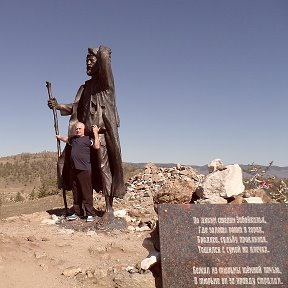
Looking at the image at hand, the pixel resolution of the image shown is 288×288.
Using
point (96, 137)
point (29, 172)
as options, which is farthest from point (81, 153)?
point (29, 172)

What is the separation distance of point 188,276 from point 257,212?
3.52ft

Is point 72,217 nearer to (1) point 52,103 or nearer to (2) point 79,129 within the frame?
(2) point 79,129

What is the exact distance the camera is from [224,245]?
3.70 m

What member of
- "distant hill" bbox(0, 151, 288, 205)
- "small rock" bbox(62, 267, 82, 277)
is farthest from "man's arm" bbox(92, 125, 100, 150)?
"distant hill" bbox(0, 151, 288, 205)

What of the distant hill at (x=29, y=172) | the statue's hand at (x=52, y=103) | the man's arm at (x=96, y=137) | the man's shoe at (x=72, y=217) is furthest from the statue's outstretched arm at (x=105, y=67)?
the distant hill at (x=29, y=172)

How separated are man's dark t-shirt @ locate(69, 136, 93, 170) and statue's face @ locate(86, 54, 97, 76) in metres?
1.08

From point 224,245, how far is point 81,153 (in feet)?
9.69

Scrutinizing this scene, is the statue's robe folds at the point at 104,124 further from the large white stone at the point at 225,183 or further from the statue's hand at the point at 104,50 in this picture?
the large white stone at the point at 225,183

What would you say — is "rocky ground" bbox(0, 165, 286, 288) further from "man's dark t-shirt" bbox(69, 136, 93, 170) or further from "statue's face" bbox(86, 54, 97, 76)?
"statue's face" bbox(86, 54, 97, 76)

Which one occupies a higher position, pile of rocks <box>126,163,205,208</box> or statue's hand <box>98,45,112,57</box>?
statue's hand <box>98,45,112,57</box>

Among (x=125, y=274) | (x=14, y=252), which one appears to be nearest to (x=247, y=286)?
(x=125, y=274)

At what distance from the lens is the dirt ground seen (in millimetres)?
3635

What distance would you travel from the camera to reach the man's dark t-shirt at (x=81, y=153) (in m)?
5.83

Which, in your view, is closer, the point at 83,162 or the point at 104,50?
the point at 104,50
